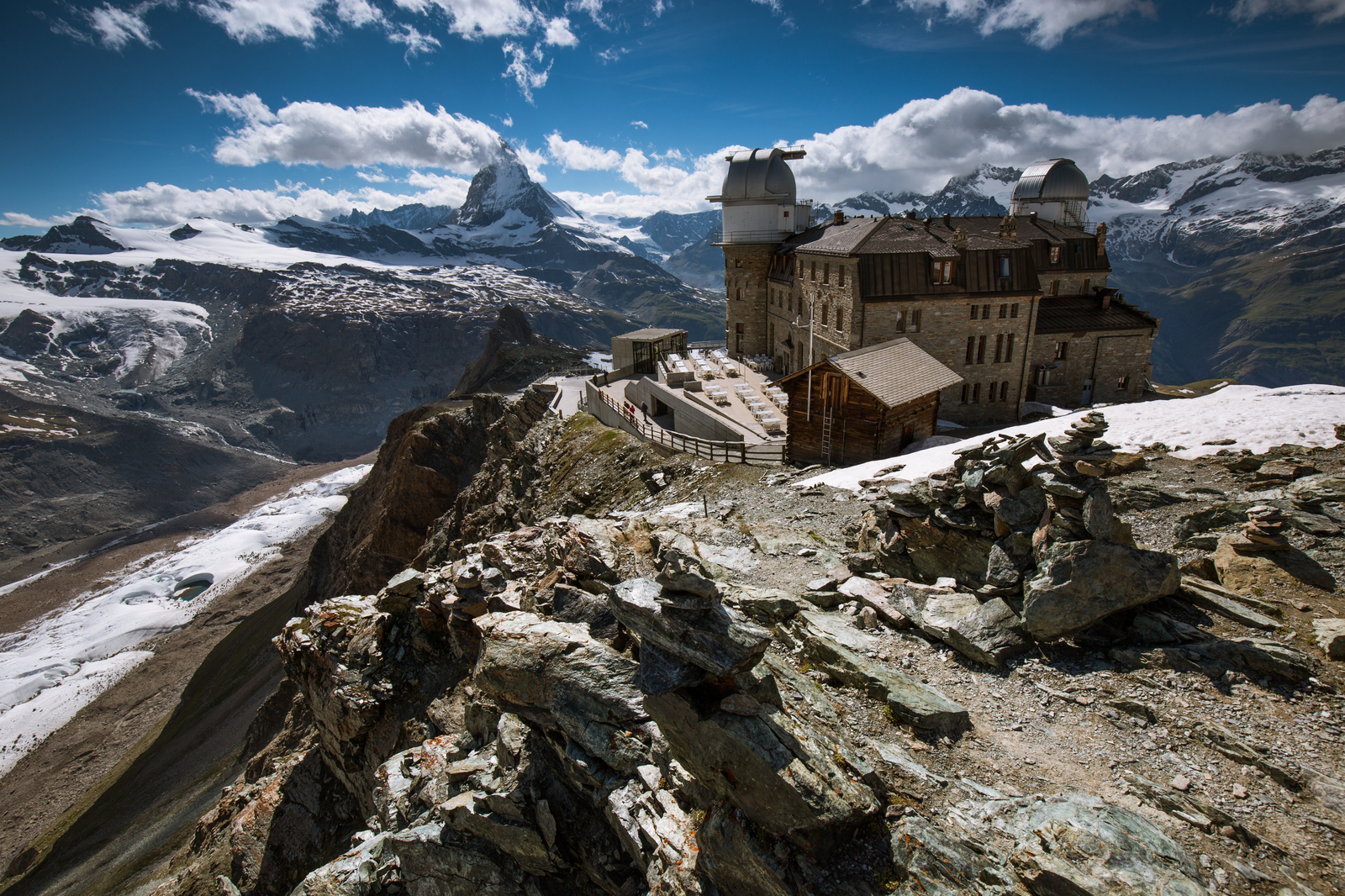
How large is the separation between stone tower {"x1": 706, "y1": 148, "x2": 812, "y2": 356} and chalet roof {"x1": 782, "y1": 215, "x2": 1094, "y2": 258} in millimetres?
7874

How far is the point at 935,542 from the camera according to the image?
49.6 feet

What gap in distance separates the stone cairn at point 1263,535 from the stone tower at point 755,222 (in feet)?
141

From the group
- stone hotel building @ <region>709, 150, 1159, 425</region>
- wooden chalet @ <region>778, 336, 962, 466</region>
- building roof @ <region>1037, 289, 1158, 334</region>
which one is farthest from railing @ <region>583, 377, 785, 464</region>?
Answer: building roof @ <region>1037, 289, 1158, 334</region>

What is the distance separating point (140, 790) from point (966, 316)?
77.6m

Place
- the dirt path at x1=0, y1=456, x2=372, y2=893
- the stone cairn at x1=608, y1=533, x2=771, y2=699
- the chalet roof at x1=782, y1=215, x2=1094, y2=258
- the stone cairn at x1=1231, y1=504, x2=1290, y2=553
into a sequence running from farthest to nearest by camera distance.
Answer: the dirt path at x1=0, y1=456, x2=372, y2=893
the chalet roof at x1=782, y1=215, x2=1094, y2=258
the stone cairn at x1=1231, y1=504, x2=1290, y2=553
the stone cairn at x1=608, y1=533, x2=771, y2=699

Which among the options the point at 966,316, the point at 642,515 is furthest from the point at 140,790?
the point at 966,316

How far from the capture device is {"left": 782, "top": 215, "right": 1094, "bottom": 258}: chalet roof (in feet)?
121

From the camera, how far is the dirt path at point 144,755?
42156 millimetres

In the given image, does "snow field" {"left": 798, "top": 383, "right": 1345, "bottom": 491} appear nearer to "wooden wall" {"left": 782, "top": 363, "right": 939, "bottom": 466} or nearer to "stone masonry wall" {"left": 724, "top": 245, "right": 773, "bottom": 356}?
"wooden wall" {"left": 782, "top": 363, "right": 939, "bottom": 466}

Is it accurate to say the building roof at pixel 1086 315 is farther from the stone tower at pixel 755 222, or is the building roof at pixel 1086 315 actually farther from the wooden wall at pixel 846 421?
the stone tower at pixel 755 222

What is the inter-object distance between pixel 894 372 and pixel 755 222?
29903 millimetres

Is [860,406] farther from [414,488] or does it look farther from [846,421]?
[414,488]

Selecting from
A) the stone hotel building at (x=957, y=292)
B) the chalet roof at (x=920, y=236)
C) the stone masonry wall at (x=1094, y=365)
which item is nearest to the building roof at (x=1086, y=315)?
the stone hotel building at (x=957, y=292)

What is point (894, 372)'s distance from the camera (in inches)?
1174
